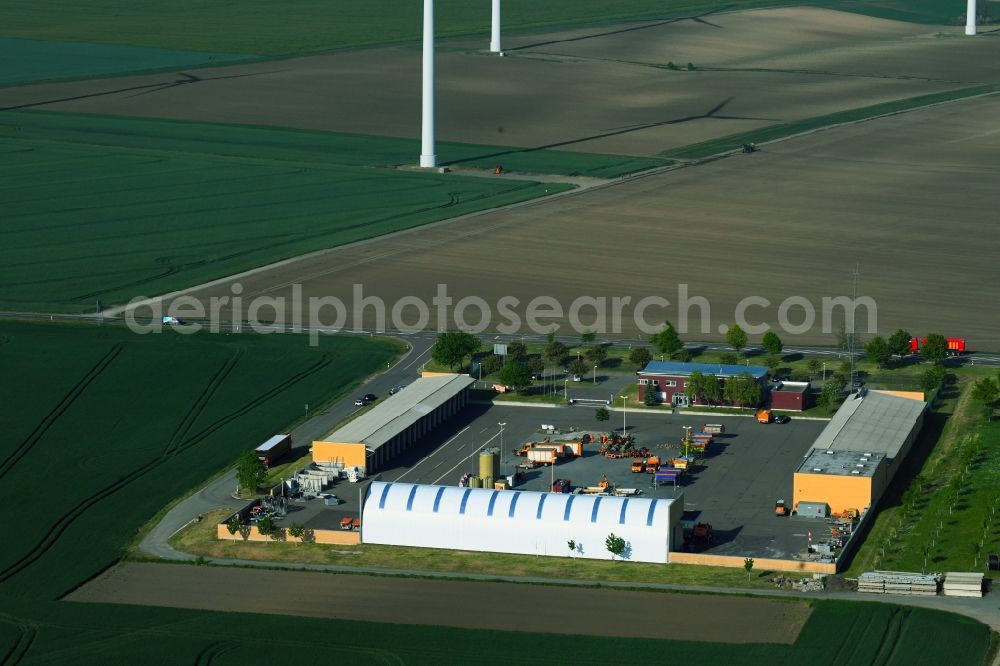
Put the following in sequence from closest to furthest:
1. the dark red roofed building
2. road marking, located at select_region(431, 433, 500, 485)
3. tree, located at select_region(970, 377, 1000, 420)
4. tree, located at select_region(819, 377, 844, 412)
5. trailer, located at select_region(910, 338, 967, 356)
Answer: road marking, located at select_region(431, 433, 500, 485) < tree, located at select_region(970, 377, 1000, 420) < tree, located at select_region(819, 377, 844, 412) < the dark red roofed building < trailer, located at select_region(910, 338, 967, 356)

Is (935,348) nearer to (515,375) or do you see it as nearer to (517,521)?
(515,375)

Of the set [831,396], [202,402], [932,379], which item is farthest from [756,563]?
[202,402]

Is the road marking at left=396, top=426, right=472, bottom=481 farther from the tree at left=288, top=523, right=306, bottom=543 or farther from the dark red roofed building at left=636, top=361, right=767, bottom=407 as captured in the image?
the dark red roofed building at left=636, top=361, right=767, bottom=407

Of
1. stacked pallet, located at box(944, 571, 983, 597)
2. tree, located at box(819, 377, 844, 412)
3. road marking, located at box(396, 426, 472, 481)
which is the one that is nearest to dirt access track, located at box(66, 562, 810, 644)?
stacked pallet, located at box(944, 571, 983, 597)

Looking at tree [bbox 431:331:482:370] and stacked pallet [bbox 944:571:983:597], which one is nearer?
stacked pallet [bbox 944:571:983:597]

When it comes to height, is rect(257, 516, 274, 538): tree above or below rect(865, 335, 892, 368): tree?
below

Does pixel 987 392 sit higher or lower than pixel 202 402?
higher

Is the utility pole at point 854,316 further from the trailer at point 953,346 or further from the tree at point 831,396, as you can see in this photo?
the trailer at point 953,346
